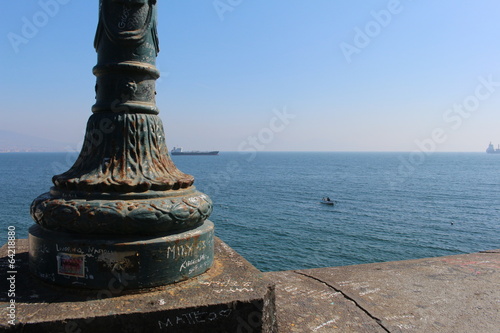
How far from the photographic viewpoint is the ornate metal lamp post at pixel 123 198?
2.46 m

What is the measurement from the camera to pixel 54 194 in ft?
9.04

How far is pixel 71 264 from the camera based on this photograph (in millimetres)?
2490

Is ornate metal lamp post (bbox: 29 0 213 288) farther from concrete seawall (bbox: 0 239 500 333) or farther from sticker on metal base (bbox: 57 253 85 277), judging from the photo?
concrete seawall (bbox: 0 239 500 333)

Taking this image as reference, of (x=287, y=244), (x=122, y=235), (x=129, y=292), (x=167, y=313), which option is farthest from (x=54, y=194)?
(x=287, y=244)

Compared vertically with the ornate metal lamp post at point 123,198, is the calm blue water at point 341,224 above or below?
below

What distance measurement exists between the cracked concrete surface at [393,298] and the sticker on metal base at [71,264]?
152 centimetres

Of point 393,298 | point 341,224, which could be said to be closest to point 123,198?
point 393,298

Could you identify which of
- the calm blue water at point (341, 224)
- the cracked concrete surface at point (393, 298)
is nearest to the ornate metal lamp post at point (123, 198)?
the cracked concrete surface at point (393, 298)

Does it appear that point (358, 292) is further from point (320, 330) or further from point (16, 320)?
point (16, 320)

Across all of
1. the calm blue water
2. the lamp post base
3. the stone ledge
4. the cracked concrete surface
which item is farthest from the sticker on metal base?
the calm blue water

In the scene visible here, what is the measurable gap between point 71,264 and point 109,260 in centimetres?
26

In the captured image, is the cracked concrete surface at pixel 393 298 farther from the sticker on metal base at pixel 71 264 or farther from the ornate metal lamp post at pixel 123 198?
the sticker on metal base at pixel 71 264

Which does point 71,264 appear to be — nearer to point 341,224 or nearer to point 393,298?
point 393,298

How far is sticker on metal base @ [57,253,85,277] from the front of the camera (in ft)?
8.11
